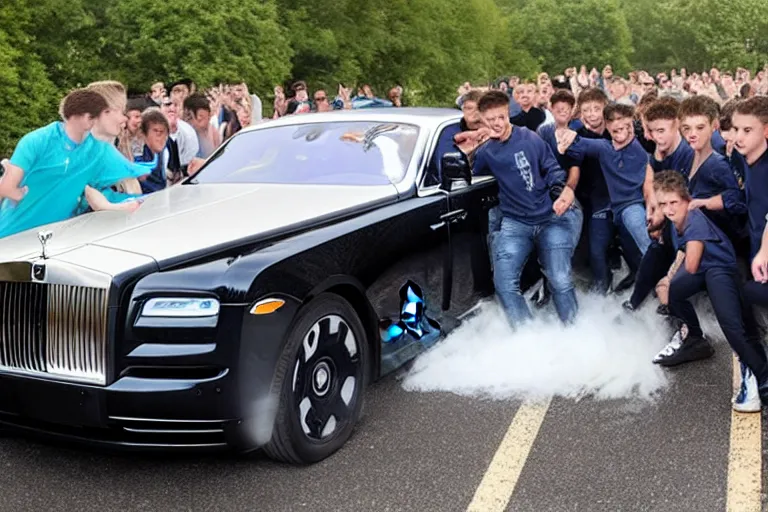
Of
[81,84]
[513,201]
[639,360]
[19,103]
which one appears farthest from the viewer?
[81,84]

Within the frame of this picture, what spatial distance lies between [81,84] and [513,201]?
76.4 ft

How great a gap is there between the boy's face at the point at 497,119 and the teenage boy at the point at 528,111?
2555 millimetres

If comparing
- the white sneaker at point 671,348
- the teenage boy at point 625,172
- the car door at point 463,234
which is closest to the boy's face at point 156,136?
the car door at point 463,234

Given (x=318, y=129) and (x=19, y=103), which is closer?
(x=318, y=129)

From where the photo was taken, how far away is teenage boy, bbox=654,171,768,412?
455 cm

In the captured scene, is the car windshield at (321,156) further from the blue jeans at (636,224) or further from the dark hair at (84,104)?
the blue jeans at (636,224)

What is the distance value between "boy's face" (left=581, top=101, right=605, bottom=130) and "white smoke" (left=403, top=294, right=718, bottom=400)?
5.42ft

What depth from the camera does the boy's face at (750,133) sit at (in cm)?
448

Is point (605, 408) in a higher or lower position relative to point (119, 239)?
lower

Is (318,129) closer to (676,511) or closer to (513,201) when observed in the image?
(513,201)

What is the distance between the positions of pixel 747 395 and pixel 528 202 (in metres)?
1.86

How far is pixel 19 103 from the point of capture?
892 inches

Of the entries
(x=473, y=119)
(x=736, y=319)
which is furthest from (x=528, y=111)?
(x=736, y=319)

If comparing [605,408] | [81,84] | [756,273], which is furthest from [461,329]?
[81,84]
